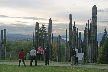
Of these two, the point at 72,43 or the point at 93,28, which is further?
the point at 72,43

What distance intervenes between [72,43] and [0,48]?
1253cm

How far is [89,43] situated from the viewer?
112 ft

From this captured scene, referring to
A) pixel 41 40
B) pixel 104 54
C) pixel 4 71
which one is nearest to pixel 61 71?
pixel 4 71

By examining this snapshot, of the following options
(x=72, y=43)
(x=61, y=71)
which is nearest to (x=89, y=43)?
(x=72, y=43)

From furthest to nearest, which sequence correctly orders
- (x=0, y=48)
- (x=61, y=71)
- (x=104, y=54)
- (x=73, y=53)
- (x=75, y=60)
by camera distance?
(x=104, y=54), (x=0, y=48), (x=75, y=60), (x=73, y=53), (x=61, y=71)

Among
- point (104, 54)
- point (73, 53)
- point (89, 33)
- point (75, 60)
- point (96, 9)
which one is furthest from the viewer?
point (104, 54)

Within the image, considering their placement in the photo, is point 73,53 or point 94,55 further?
point 94,55

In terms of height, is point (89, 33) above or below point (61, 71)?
above

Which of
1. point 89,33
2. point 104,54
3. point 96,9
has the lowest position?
point 104,54

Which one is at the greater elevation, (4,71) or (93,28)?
(93,28)

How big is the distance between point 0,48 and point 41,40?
22.8 ft

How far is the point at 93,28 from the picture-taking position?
33.7m

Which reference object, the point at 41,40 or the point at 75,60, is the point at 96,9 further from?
the point at 41,40

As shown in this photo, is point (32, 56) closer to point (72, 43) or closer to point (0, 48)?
point (72, 43)
